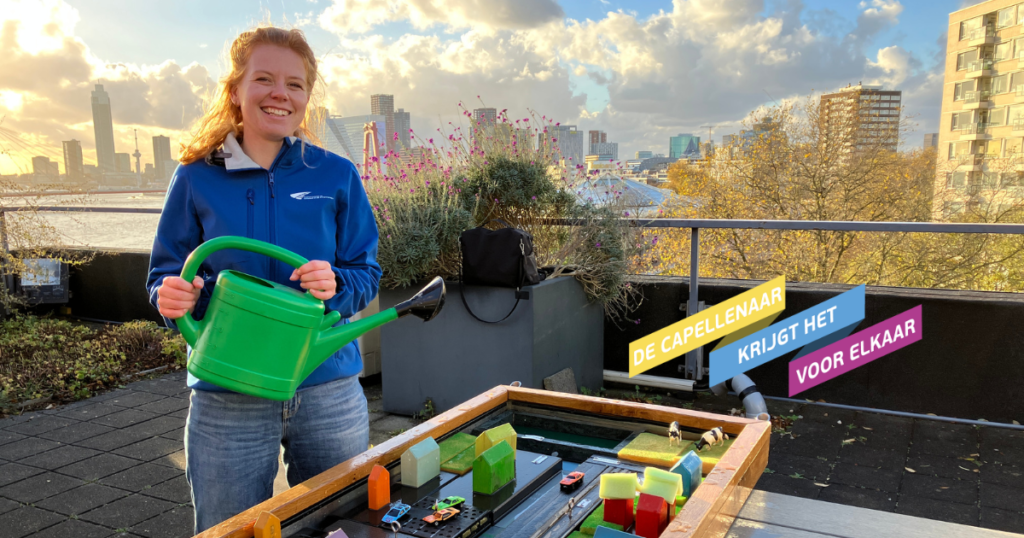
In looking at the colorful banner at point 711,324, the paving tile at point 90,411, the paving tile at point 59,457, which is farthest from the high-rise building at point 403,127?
the paving tile at point 59,457

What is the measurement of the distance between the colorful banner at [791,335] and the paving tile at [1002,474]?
37.7 inches

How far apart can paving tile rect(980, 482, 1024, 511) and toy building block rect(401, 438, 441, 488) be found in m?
2.38

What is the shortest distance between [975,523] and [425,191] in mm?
2800

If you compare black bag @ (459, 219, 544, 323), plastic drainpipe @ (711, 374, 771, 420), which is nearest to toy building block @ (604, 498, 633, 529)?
plastic drainpipe @ (711, 374, 771, 420)

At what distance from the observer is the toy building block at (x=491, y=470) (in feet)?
3.40

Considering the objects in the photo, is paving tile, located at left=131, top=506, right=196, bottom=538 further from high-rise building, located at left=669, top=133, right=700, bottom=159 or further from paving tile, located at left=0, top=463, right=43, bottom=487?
high-rise building, located at left=669, top=133, right=700, bottom=159

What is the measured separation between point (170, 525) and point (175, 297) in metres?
1.77

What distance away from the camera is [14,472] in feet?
9.33

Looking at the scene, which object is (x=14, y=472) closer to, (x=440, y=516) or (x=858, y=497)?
(x=440, y=516)

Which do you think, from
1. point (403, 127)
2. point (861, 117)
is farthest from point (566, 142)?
point (861, 117)

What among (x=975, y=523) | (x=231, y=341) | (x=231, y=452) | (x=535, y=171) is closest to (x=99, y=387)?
(x=535, y=171)

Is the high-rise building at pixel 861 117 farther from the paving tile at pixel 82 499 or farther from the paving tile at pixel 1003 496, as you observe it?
the paving tile at pixel 82 499

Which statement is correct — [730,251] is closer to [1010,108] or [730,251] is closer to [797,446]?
[797,446]

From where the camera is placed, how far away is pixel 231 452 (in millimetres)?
1197
